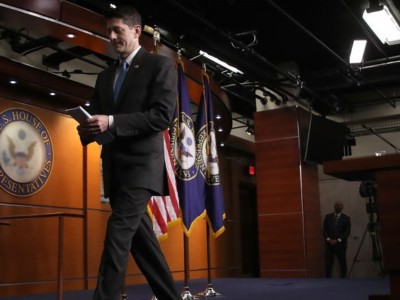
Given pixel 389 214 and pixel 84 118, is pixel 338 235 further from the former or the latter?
pixel 84 118

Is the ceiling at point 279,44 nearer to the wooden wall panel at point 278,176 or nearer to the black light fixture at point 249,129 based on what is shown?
the black light fixture at point 249,129

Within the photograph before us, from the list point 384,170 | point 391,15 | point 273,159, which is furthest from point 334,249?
point 384,170

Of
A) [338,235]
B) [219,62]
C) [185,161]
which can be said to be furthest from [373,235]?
[185,161]

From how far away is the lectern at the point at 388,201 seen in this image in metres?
2.34

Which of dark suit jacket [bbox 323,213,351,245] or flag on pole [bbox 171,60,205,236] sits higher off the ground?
flag on pole [bbox 171,60,205,236]

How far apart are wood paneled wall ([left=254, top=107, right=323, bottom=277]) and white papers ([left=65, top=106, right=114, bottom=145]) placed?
7219 millimetres

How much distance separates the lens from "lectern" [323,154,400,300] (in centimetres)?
234

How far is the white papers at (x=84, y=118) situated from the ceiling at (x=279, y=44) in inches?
149

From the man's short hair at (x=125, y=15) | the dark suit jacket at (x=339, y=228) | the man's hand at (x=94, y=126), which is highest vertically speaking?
the man's short hair at (x=125, y=15)

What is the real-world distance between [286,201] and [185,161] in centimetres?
504

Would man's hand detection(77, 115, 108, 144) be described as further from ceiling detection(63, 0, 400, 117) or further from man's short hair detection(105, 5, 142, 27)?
ceiling detection(63, 0, 400, 117)

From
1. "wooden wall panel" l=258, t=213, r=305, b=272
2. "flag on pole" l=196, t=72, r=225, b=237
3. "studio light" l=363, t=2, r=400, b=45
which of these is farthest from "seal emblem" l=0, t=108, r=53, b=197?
"studio light" l=363, t=2, r=400, b=45

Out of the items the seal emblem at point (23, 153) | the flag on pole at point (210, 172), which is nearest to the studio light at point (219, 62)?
the seal emblem at point (23, 153)

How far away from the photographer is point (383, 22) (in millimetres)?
6562
